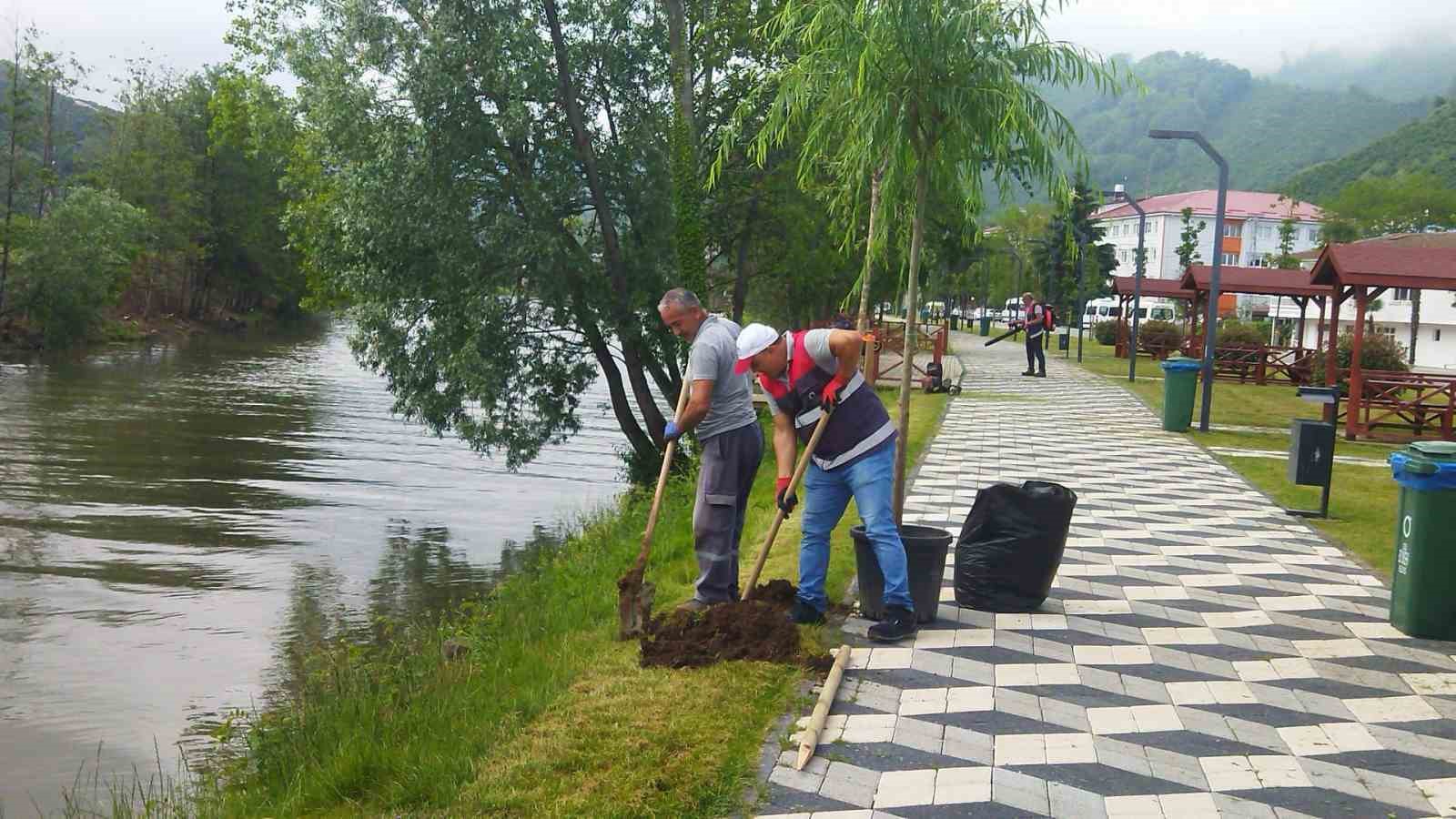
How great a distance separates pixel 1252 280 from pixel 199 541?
3011 cm

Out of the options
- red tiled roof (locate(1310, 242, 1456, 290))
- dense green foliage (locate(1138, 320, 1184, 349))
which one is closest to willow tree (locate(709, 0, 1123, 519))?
red tiled roof (locate(1310, 242, 1456, 290))

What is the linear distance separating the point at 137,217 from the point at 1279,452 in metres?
43.6

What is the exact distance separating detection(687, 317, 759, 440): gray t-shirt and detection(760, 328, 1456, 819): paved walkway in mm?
1346

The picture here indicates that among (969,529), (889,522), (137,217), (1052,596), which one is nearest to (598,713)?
(889,522)

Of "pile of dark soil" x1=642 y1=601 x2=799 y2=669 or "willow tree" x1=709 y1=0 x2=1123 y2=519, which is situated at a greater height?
"willow tree" x1=709 y1=0 x2=1123 y2=519

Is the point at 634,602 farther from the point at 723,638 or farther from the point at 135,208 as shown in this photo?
the point at 135,208

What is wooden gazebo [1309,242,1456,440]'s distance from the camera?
2009cm

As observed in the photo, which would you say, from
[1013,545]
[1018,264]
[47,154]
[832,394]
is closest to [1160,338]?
[1013,545]

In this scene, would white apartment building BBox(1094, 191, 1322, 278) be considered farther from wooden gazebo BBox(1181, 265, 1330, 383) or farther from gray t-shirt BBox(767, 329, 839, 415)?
gray t-shirt BBox(767, 329, 839, 415)

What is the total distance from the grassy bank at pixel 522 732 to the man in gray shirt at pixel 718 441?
70cm

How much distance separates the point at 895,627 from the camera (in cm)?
671

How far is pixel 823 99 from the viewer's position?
325 inches

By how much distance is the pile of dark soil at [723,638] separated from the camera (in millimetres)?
6273

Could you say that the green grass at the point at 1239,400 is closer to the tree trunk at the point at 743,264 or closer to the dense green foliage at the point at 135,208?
the tree trunk at the point at 743,264
